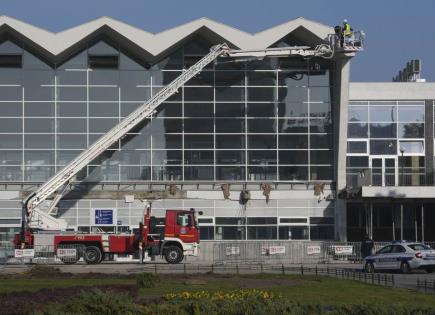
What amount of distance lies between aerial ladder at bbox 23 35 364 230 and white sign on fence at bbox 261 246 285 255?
402 inches

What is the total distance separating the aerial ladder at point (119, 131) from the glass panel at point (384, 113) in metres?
5.55

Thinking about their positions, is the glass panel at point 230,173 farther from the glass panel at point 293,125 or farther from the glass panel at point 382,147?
the glass panel at point 382,147

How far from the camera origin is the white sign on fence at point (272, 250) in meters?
53.2

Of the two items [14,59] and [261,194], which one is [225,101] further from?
[14,59]

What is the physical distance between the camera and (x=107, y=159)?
5716 cm

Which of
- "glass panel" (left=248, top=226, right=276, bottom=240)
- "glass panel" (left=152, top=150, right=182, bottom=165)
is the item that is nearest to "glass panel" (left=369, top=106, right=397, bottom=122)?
"glass panel" (left=248, top=226, right=276, bottom=240)

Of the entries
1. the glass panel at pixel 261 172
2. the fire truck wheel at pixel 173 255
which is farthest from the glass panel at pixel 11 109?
the fire truck wheel at pixel 173 255

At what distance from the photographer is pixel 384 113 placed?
59812 mm

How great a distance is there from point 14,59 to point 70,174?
28.6 feet

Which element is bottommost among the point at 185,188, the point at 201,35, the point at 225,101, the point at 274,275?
the point at 274,275

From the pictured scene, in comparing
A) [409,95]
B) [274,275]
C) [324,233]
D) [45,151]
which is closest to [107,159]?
[45,151]

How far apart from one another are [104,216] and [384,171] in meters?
16.9

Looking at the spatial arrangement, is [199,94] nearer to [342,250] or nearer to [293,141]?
[293,141]

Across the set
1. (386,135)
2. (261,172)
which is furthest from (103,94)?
(386,135)
